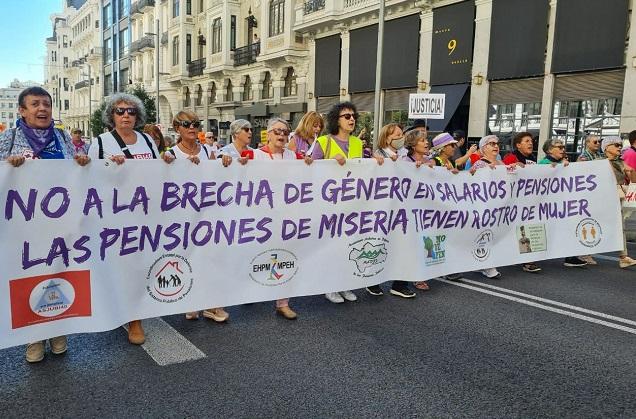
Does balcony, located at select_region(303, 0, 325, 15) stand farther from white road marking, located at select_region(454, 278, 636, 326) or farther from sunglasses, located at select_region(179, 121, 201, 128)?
sunglasses, located at select_region(179, 121, 201, 128)

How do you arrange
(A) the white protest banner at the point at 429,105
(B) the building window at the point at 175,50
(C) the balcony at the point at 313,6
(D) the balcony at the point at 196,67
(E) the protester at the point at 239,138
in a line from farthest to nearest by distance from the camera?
(B) the building window at the point at 175,50
(D) the balcony at the point at 196,67
(C) the balcony at the point at 313,6
(A) the white protest banner at the point at 429,105
(E) the protester at the point at 239,138

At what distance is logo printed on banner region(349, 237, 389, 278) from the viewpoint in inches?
192

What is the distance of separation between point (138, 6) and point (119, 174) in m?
52.2

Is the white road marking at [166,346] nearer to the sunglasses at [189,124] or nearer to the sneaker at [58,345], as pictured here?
the sneaker at [58,345]

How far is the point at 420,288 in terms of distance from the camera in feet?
18.0

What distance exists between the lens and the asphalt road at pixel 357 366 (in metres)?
3.01

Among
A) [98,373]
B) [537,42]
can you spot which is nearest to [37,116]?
[98,373]

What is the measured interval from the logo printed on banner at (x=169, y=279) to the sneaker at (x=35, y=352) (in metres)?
0.78

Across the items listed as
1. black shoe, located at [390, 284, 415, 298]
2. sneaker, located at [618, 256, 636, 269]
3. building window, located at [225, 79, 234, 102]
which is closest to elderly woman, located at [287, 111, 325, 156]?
black shoe, located at [390, 284, 415, 298]

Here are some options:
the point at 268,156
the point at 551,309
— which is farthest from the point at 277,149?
the point at 551,309

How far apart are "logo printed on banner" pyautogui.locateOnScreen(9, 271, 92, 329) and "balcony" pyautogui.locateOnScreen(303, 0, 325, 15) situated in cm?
2390

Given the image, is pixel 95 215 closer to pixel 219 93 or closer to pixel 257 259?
pixel 257 259

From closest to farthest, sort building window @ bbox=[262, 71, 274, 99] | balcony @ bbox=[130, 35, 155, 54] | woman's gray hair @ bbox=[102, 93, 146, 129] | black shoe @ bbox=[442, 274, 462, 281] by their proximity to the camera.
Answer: woman's gray hair @ bbox=[102, 93, 146, 129]
black shoe @ bbox=[442, 274, 462, 281]
building window @ bbox=[262, 71, 274, 99]
balcony @ bbox=[130, 35, 155, 54]

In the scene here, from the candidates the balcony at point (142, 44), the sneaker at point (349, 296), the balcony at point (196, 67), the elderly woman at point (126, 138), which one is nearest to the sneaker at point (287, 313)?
the sneaker at point (349, 296)
